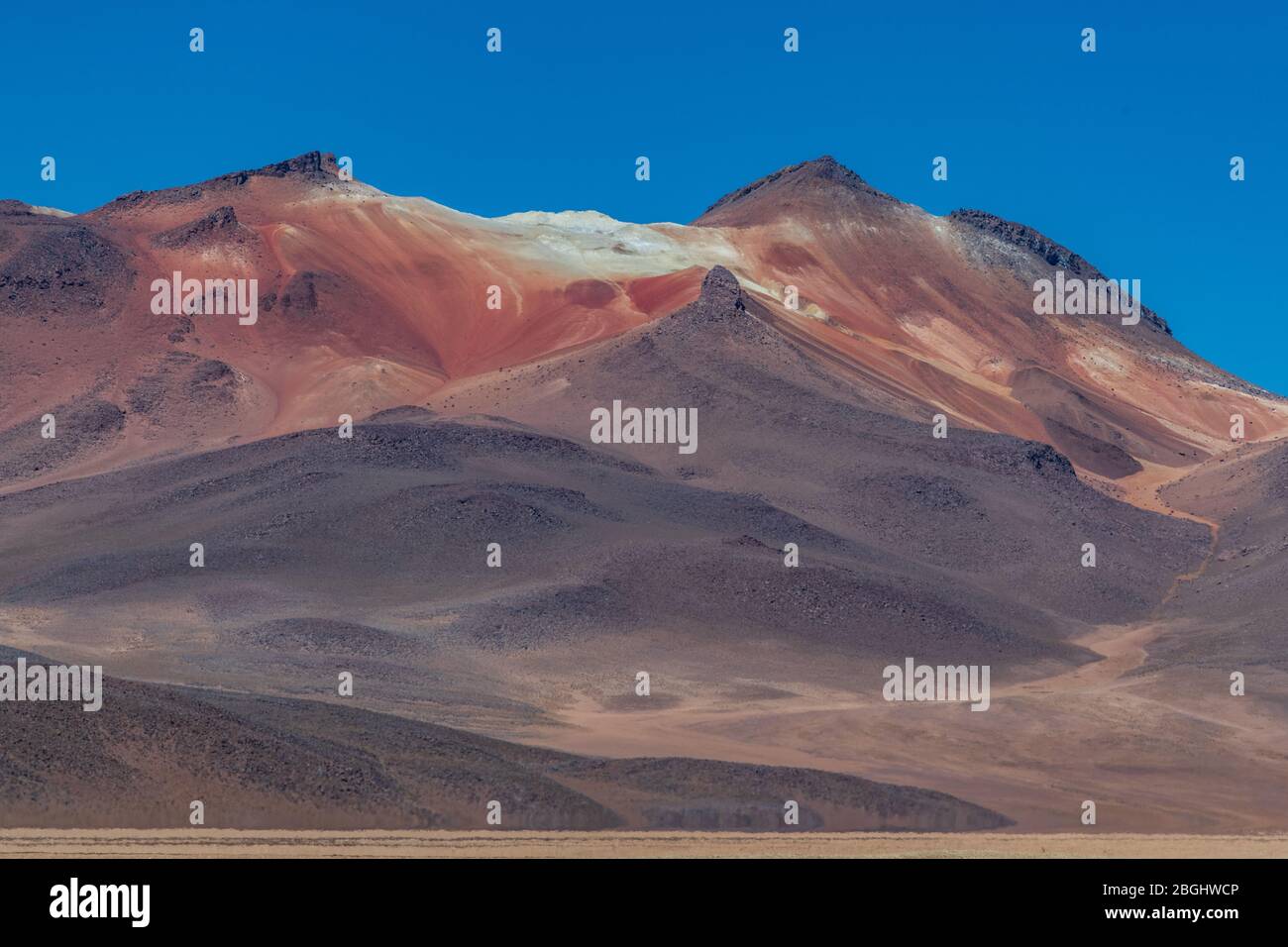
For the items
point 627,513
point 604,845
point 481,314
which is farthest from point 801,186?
point 604,845

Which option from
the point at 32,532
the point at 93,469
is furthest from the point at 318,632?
the point at 93,469

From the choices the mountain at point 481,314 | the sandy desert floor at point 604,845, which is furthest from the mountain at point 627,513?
the sandy desert floor at point 604,845

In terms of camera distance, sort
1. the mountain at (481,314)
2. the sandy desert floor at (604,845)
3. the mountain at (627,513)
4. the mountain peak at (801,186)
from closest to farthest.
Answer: the sandy desert floor at (604,845)
the mountain at (627,513)
the mountain at (481,314)
the mountain peak at (801,186)

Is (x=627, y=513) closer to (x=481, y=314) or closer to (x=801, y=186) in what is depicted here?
(x=481, y=314)

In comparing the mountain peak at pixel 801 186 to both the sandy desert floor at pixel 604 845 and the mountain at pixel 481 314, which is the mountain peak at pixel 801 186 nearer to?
the mountain at pixel 481 314

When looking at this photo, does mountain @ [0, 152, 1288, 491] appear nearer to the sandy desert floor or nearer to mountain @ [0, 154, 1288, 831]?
mountain @ [0, 154, 1288, 831]

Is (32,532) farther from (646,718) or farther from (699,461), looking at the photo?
(646,718)
